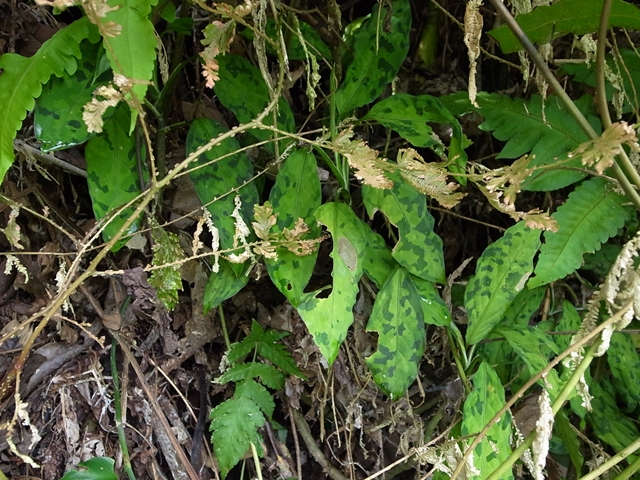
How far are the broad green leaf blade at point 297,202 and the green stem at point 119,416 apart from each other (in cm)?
40

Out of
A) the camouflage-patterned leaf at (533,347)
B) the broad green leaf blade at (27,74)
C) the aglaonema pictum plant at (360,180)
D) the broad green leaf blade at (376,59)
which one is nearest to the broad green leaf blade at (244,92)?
the aglaonema pictum plant at (360,180)

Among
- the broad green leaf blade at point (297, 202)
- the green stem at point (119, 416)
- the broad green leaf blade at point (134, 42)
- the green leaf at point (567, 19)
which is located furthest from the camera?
the green stem at point (119, 416)

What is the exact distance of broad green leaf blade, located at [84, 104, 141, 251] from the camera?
770mm

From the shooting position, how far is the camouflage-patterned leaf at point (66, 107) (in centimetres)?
72

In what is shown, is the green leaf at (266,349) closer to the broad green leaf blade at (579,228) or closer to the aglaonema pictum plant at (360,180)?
the aglaonema pictum plant at (360,180)

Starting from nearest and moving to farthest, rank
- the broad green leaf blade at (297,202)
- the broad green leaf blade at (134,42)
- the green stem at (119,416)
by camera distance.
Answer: the broad green leaf blade at (134,42)
the broad green leaf blade at (297,202)
the green stem at (119,416)

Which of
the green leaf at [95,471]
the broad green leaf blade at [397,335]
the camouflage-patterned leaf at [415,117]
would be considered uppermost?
the camouflage-patterned leaf at [415,117]

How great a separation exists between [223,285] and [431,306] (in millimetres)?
366

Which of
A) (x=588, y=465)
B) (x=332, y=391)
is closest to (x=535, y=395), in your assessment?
(x=588, y=465)

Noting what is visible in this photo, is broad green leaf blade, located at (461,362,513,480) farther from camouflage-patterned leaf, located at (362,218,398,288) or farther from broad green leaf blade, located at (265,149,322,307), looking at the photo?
broad green leaf blade, located at (265,149,322,307)

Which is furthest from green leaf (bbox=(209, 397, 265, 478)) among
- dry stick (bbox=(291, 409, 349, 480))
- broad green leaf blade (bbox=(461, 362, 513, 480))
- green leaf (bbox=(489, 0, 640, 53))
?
green leaf (bbox=(489, 0, 640, 53))

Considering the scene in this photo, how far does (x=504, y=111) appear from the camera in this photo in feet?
2.93

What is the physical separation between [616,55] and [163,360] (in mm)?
1022

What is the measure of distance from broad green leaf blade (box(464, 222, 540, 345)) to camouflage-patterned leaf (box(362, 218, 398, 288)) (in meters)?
0.16
